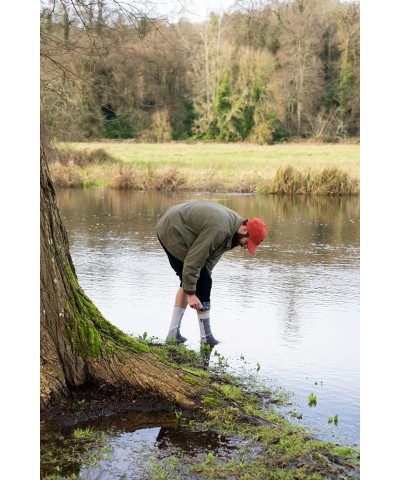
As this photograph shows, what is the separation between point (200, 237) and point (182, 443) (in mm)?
1778

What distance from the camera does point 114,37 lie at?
562 centimetres

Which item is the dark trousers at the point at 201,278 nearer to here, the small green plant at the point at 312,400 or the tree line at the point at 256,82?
the small green plant at the point at 312,400

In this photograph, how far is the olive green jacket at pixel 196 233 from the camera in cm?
522

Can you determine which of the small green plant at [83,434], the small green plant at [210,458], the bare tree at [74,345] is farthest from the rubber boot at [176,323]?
the small green plant at [210,458]

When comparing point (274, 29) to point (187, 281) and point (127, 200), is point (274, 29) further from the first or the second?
point (187, 281)

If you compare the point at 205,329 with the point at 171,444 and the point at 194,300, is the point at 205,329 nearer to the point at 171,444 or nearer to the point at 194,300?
the point at 194,300

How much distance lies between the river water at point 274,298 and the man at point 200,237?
0.67 meters

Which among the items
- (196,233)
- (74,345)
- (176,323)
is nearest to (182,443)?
(74,345)

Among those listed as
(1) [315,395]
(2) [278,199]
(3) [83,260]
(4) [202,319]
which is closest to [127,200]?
(2) [278,199]

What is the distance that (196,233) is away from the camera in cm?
542

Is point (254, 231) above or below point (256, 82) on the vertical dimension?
below

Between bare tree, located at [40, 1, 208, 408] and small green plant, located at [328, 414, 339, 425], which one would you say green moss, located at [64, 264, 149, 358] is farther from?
small green plant, located at [328, 414, 339, 425]

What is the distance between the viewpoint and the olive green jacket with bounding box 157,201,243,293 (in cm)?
522

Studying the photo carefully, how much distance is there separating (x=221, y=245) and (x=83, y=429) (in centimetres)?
194
